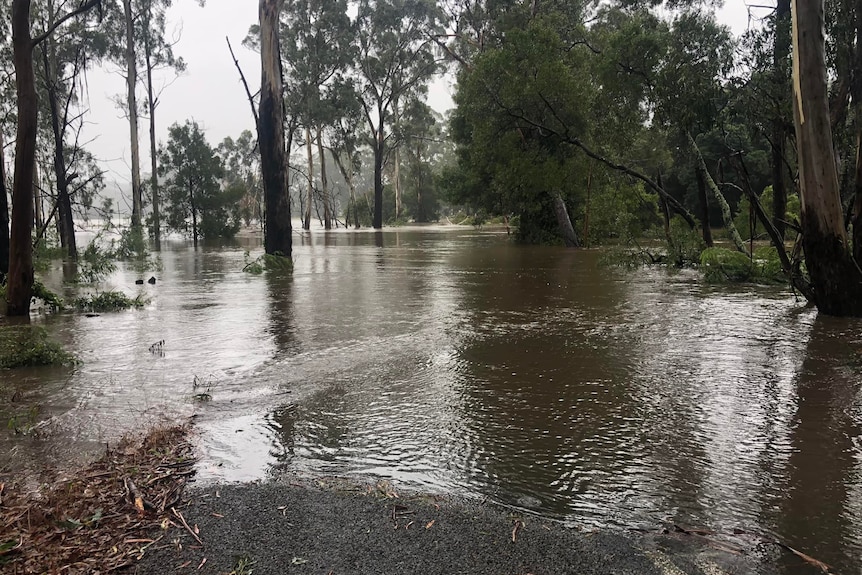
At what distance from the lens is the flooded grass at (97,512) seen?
2.46 m

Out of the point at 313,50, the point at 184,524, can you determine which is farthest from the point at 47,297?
the point at 313,50

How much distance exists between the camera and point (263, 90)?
1557cm

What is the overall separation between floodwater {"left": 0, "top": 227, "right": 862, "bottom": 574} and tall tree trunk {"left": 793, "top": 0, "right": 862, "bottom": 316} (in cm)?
51

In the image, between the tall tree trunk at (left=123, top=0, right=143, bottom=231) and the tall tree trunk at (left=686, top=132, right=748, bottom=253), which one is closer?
the tall tree trunk at (left=686, top=132, right=748, bottom=253)

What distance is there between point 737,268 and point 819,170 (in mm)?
4505

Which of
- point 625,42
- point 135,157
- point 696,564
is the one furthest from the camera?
point 135,157

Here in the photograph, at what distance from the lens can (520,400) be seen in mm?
4719

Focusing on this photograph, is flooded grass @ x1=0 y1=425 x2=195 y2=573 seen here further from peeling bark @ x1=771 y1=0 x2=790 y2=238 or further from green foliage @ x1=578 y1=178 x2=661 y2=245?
green foliage @ x1=578 y1=178 x2=661 y2=245

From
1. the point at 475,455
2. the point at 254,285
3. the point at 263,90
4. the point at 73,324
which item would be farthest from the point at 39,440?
the point at 263,90

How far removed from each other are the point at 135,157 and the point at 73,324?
1059 inches

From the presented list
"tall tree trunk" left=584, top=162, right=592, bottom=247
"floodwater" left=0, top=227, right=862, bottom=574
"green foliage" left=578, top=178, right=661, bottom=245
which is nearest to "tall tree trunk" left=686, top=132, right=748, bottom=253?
"floodwater" left=0, top=227, right=862, bottom=574

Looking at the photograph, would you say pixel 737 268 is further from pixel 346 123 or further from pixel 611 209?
pixel 346 123

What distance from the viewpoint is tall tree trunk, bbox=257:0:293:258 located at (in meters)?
15.5

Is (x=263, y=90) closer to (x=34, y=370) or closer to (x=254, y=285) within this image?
(x=254, y=285)
